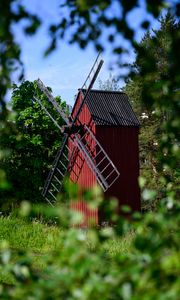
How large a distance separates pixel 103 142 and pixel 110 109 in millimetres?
1270

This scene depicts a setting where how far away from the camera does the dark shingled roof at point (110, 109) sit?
1855 cm

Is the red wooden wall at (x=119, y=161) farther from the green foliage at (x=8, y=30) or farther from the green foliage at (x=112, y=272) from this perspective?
the green foliage at (x=112, y=272)

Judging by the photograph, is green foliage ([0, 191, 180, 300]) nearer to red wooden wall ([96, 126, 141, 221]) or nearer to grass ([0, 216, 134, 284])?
grass ([0, 216, 134, 284])

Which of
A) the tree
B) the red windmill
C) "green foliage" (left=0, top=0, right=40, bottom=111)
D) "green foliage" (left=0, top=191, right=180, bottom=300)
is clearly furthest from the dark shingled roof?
"green foliage" (left=0, top=191, right=180, bottom=300)

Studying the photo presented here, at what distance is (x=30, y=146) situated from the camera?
2267cm

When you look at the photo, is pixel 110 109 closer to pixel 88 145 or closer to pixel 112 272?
pixel 88 145

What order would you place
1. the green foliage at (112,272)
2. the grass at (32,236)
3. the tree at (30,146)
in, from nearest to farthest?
the green foliage at (112,272), the grass at (32,236), the tree at (30,146)

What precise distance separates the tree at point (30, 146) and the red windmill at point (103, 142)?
284 cm

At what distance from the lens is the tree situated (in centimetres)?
2233

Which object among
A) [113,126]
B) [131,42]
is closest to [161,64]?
[113,126]

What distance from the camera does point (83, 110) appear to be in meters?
18.9

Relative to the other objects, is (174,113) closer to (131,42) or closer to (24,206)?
(131,42)

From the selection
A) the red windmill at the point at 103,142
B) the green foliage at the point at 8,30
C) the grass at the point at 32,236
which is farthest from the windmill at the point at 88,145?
the green foliage at the point at 8,30

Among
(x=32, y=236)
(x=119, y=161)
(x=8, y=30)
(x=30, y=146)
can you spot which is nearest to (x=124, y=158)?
(x=119, y=161)
